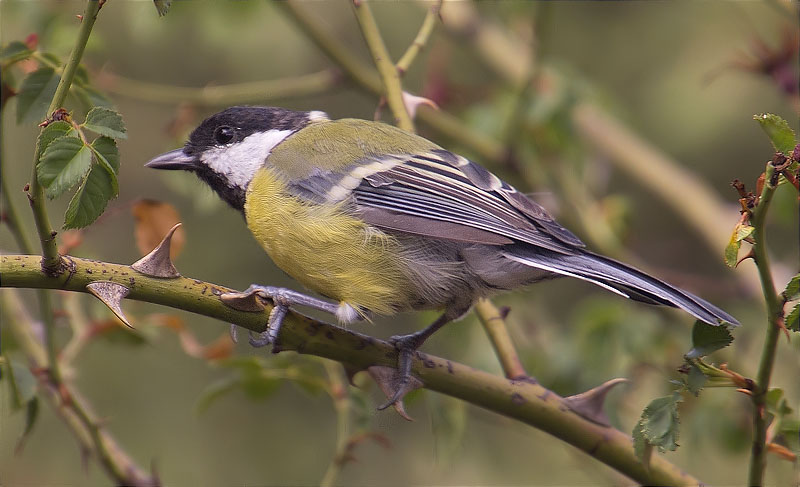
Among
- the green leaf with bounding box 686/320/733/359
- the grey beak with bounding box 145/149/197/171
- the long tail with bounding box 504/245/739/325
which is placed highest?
the grey beak with bounding box 145/149/197/171

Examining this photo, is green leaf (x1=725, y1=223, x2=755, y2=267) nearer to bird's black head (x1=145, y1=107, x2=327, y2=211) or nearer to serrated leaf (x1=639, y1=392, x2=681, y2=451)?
serrated leaf (x1=639, y1=392, x2=681, y2=451)

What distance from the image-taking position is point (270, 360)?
6.88ft

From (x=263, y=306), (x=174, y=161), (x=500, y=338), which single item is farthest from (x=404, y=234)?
(x=174, y=161)

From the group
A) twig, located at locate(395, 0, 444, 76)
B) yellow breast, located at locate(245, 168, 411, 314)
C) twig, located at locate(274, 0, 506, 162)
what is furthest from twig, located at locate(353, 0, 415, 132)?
yellow breast, located at locate(245, 168, 411, 314)

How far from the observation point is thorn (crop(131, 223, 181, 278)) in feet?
4.74

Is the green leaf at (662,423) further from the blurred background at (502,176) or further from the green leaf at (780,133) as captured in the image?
the blurred background at (502,176)

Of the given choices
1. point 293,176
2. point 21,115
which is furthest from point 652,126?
point 21,115

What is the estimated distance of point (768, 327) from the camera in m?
1.39

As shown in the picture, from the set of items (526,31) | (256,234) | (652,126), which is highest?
(652,126)

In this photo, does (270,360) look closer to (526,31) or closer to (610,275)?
(610,275)

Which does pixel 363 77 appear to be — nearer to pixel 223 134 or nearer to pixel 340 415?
pixel 223 134

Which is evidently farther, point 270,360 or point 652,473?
point 270,360

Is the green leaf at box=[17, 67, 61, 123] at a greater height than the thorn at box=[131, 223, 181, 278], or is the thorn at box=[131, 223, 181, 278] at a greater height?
the green leaf at box=[17, 67, 61, 123]

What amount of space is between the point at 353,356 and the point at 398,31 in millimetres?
2990
